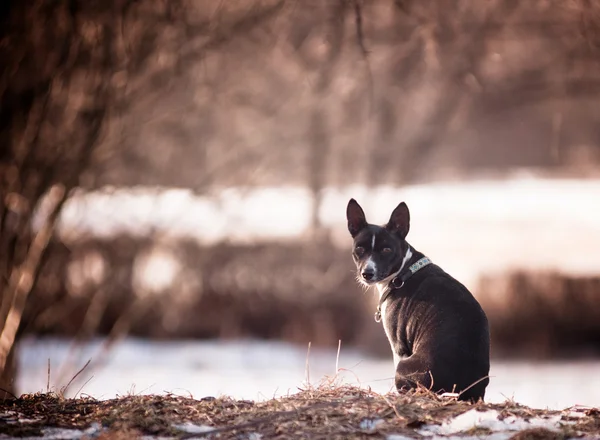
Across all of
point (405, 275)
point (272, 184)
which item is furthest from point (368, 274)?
point (272, 184)

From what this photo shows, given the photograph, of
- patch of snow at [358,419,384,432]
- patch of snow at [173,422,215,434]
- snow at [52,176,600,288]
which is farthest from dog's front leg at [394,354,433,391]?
snow at [52,176,600,288]

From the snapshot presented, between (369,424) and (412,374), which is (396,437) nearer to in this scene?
(369,424)

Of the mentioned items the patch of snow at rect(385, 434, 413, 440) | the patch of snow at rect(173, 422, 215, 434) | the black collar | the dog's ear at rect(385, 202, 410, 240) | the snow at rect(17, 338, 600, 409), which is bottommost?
the snow at rect(17, 338, 600, 409)

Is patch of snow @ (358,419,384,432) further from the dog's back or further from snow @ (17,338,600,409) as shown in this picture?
snow @ (17,338,600,409)

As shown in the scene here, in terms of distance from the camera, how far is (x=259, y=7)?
10188 millimetres

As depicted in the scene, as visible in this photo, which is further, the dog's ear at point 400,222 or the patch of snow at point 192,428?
the dog's ear at point 400,222

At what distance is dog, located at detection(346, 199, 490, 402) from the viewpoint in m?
5.16

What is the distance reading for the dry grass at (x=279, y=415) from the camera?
429 centimetres

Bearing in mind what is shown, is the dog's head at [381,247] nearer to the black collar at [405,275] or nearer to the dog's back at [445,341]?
the black collar at [405,275]

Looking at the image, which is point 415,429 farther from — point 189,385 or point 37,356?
point 37,356

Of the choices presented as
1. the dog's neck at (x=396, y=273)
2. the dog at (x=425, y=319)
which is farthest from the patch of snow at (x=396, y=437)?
the dog's neck at (x=396, y=273)

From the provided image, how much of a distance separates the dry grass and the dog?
0.24 metres

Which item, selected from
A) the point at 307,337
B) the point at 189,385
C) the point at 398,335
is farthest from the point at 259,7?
the point at 307,337

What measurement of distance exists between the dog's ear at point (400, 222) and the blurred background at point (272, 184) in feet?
4.53
